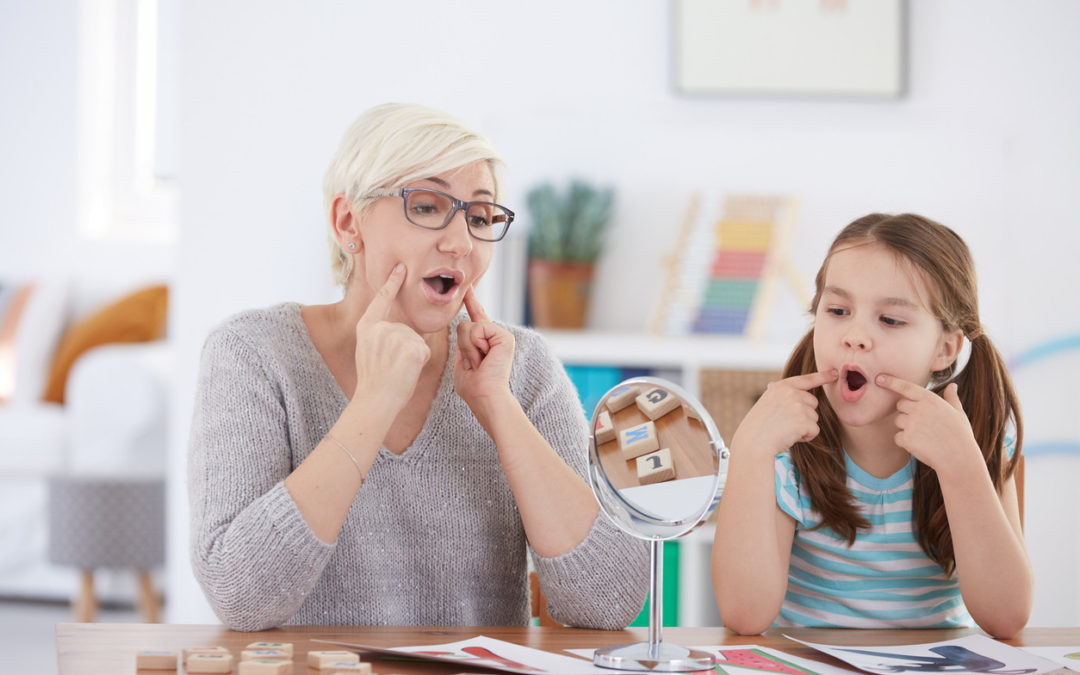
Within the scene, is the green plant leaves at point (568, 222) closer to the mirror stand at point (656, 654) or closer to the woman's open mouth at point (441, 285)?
the woman's open mouth at point (441, 285)

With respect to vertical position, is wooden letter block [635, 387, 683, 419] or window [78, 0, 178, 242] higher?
window [78, 0, 178, 242]

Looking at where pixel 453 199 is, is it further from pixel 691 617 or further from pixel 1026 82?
pixel 1026 82

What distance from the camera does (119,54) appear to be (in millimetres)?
4680

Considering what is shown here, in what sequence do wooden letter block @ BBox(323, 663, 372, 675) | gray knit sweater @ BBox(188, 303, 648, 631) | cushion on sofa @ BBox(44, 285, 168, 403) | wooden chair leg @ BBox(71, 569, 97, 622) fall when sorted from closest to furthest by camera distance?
wooden letter block @ BBox(323, 663, 372, 675) → gray knit sweater @ BBox(188, 303, 648, 631) → wooden chair leg @ BBox(71, 569, 97, 622) → cushion on sofa @ BBox(44, 285, 168, 403)

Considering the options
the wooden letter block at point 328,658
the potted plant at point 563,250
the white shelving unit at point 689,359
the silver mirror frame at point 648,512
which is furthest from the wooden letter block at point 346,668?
the potted plant at point 563,250

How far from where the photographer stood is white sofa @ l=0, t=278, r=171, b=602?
11.4ft

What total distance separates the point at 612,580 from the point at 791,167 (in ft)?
6.60

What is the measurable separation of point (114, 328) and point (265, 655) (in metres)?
3.17

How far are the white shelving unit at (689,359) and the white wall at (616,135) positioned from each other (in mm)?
263

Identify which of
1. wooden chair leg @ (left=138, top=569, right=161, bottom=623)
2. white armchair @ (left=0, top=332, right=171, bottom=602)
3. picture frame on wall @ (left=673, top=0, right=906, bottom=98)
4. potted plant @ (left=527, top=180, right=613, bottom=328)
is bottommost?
wooden chair leg @ (left=138, top=569, right=161, bottom=623)

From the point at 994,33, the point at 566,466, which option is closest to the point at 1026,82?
the point at 994,33

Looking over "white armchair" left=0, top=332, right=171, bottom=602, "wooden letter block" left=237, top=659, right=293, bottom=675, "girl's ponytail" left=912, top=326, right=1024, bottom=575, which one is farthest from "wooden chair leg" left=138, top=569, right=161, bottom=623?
"wooden letter block" left=237, top=659, right=293, bottom=675

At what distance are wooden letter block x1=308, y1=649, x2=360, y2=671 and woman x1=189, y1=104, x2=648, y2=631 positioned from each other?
219 millimetres

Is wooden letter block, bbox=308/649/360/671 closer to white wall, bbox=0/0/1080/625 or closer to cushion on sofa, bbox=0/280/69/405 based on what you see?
white wall, bbox=0/0/1080/625
